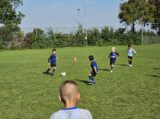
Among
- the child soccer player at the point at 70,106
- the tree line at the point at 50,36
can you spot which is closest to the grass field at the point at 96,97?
the child soccer player at the point at 70,106

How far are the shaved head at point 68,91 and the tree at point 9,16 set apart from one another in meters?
63.4

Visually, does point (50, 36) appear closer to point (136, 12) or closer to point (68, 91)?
point (136, 12)

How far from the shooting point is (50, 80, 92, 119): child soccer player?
424 centimetres

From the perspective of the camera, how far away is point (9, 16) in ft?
222

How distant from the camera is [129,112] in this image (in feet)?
38.2

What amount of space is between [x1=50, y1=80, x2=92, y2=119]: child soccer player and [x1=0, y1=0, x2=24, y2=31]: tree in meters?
63.4

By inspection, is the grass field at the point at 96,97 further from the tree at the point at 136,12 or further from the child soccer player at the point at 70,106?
the tree at the point at 136,12

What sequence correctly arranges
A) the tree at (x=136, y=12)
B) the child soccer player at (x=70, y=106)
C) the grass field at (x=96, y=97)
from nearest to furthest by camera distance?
the child soccer player at (x=70, y=106) → the grass field at (x=96, y=97) → the tree at (x=136, y=12)

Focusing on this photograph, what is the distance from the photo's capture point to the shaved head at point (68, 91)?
4.24m

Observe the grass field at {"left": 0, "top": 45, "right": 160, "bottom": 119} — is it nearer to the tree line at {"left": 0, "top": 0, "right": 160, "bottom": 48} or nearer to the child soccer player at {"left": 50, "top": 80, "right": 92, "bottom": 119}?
the child soccer player at {"left": 50, "top": 80, "right": 92, "bottom": 119}

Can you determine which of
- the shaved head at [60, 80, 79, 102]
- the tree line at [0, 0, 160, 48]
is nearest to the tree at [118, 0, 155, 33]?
the tree line at [0, 0, 160, 48]

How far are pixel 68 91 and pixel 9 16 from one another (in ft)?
212

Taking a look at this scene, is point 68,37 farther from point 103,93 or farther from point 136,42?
point 103,93

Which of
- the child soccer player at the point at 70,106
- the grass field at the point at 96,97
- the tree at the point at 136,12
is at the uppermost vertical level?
the tree at the point at 136,12
